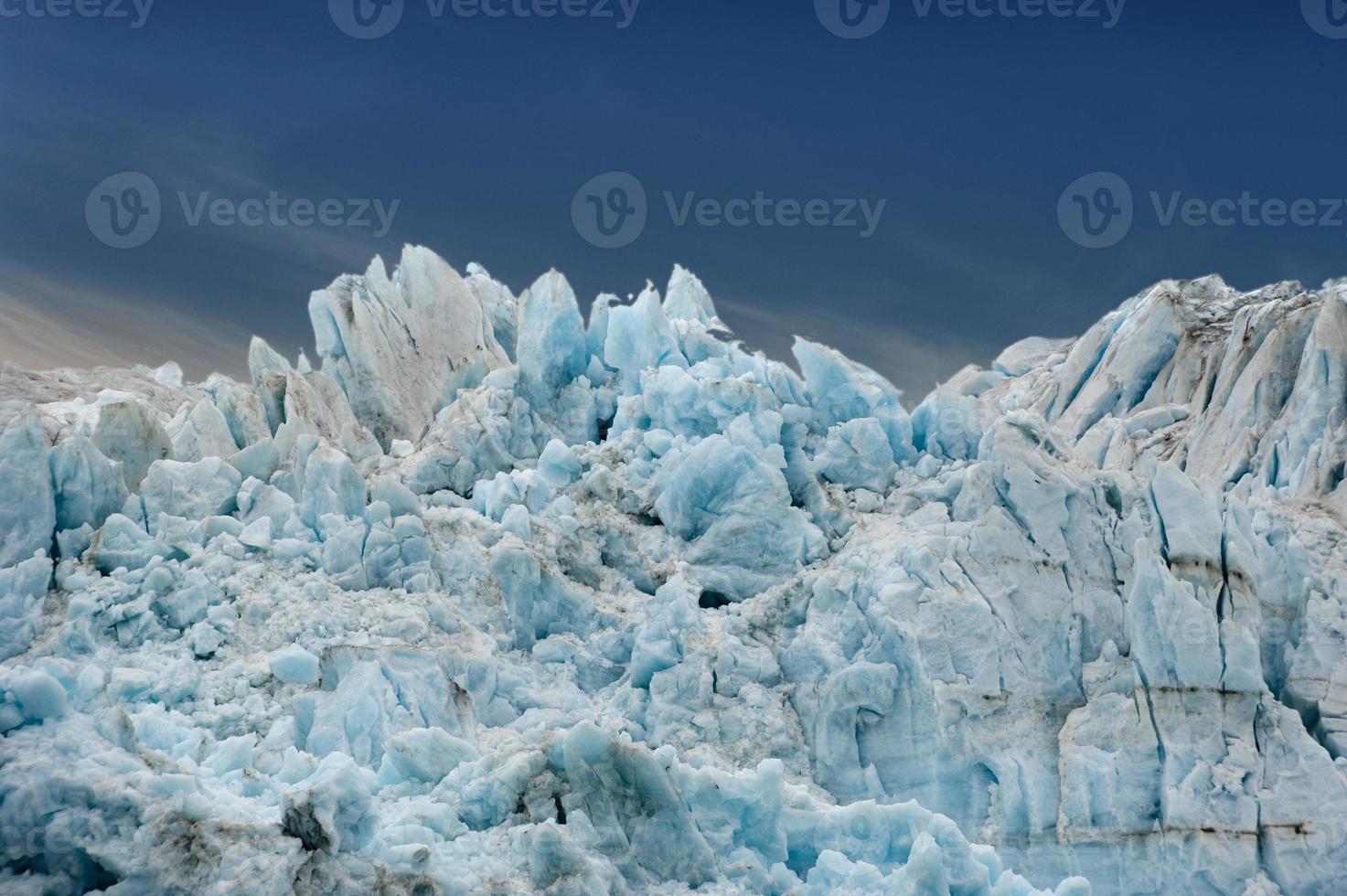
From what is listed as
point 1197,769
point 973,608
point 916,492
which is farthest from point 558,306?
point 1197,769

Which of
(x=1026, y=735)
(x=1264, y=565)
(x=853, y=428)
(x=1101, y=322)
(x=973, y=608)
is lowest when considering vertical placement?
(x=1026, y=735)

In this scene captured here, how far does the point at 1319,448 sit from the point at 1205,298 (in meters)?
7.88

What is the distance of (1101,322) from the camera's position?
25625mm

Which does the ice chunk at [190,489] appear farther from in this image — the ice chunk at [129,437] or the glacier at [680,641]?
the ice chunk at [129,437]

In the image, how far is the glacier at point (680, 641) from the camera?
8.24 meters

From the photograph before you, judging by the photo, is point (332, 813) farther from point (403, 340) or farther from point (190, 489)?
point (403, 340)

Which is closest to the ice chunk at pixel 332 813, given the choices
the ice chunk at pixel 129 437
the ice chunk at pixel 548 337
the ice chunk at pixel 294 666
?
the ice chunk at pixel 294 666

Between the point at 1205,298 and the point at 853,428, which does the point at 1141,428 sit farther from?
the point at 853,428

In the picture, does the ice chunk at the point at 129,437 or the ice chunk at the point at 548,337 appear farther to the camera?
the ice chunk at the point at 548,337

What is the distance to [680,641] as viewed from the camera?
1412 cm

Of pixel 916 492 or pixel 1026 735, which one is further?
pixel 916 492

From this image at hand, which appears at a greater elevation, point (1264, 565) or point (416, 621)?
point (1264, 565)

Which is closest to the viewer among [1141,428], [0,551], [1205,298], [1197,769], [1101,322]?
[1197,769]

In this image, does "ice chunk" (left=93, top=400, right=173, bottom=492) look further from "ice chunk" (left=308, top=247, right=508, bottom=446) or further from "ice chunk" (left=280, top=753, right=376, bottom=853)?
"ice chunk" (left=280, top=753, right=376, bottom=853)
